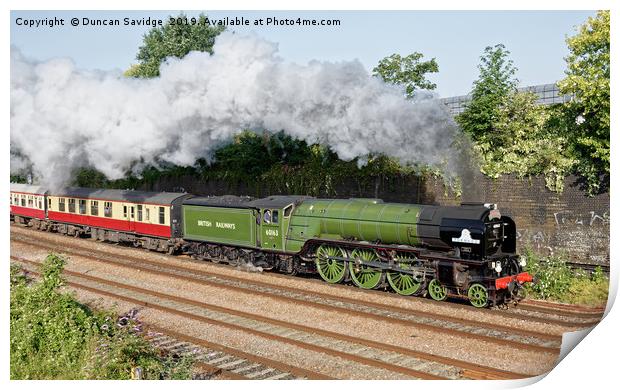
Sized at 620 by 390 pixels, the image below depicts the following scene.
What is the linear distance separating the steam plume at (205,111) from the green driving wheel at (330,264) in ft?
10.5

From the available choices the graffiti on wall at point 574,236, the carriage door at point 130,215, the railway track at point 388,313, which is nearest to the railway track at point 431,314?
the railway track at point 388,313

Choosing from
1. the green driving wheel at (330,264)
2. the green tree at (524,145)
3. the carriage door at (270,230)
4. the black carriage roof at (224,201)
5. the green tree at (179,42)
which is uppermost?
the green tree at (179,42)

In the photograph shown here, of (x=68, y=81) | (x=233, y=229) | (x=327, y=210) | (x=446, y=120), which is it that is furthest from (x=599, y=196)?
(x=68, y=81)

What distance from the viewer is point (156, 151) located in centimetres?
2266

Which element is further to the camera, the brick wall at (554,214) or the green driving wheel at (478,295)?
the brick wall at (554,214)

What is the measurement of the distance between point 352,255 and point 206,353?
23.2 feet

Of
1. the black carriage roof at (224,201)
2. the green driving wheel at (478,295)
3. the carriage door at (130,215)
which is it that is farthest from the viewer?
the carriage door at (130,215)

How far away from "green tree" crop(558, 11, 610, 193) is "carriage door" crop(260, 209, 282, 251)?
1028cm

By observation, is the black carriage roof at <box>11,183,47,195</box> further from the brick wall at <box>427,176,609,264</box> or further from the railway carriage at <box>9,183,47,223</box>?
the brick wall at <box>427,176,609,264</box>

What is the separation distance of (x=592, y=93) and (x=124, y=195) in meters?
20.8

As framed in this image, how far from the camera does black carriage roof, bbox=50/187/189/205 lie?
2652cm

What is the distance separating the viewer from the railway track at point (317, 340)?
11.5 meters

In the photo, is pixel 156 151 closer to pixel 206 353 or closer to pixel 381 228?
pixel 381 228

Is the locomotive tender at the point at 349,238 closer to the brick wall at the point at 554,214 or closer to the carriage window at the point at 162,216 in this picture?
the carriage window at the point at 162,216
